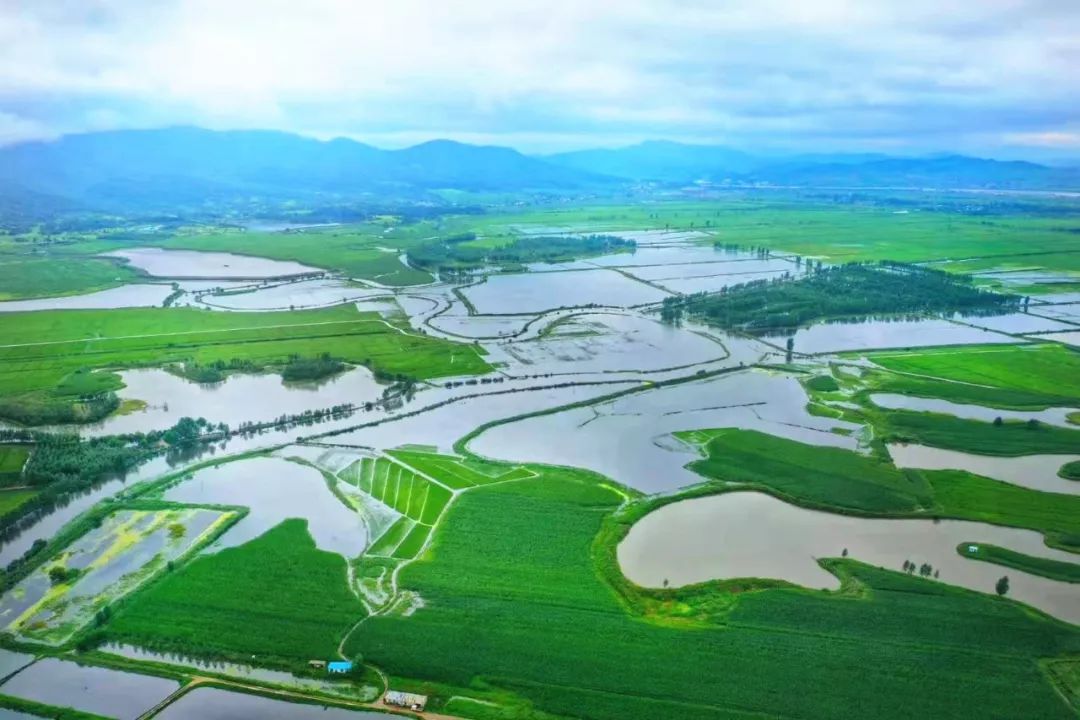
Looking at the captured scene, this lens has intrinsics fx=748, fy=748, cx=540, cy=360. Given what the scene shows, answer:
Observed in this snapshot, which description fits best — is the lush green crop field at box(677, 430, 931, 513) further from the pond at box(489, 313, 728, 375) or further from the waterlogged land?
the pond at box(489, 313, 728, 375)

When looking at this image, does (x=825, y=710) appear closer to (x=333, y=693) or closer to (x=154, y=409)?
(x=333, y=693)

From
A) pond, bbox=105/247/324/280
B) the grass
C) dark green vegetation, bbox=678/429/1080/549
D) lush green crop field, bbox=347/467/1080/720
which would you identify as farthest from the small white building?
pond, bbox=105/247/324/280

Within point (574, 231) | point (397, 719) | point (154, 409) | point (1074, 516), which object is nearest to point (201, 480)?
point (154, 409)

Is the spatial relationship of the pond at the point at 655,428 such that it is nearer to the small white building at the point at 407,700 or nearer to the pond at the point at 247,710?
the small white building at the point at 407,700

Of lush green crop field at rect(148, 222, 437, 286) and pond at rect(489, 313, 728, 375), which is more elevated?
lush green crop field at rect(148, 222, 437, 286)

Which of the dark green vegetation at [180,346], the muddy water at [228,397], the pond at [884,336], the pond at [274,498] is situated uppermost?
the pond at [884,336]

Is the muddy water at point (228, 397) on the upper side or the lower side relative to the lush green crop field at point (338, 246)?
lower

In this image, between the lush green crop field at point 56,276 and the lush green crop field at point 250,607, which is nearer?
the lush green crop field at point 250,607

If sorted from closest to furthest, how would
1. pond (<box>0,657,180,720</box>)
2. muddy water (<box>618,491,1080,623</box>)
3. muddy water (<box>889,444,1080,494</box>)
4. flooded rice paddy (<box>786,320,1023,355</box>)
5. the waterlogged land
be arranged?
pond (<box>0,657,180,720</box>) < the waterlogged land < muddy water (<box>618,491,1080,623</box>) < muddy water (<box>889,444,1080,494</box>) < flooded rice paddy (<box>786,320,1023,355</box>)

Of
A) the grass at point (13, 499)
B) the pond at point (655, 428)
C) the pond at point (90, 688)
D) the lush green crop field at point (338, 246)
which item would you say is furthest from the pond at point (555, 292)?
the pond at point (90, 688)
